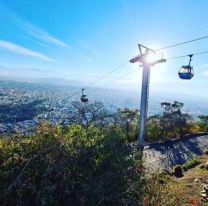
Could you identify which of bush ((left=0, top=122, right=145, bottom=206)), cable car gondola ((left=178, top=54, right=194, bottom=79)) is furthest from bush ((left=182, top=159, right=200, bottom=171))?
bush ((left=0, top=122, right=145, bottom=206))

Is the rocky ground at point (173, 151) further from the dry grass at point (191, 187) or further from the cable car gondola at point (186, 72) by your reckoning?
the cable car gondola at point (186, 72)

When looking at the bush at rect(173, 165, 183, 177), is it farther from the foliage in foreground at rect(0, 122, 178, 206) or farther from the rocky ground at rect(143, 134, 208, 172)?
the foliage in foreground at rect(0, 122, 178, 206)

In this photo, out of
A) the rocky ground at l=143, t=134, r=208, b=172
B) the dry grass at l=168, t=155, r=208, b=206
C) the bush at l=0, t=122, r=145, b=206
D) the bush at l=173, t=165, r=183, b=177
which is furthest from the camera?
the rocky ground at l=143, t=134, r=208, b=172

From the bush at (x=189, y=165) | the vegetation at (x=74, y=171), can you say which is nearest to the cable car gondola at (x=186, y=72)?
the bush at (x=189, y=165)

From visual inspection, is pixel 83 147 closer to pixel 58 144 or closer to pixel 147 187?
pixel 58 144

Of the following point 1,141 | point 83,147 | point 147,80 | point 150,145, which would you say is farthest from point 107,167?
point 150,145

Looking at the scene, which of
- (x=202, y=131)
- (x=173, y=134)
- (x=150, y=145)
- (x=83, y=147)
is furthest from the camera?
(x=202, y=131)

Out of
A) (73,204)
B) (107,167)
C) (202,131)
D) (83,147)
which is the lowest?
(202,131)

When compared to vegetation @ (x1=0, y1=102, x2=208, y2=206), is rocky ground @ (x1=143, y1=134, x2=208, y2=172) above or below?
below

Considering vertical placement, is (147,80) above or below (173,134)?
above

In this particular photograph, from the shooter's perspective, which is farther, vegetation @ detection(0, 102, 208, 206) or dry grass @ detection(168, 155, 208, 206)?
dry grass @ detection(168, 155, 208, 206)

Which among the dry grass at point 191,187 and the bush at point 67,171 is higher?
the bush at point 67,171
